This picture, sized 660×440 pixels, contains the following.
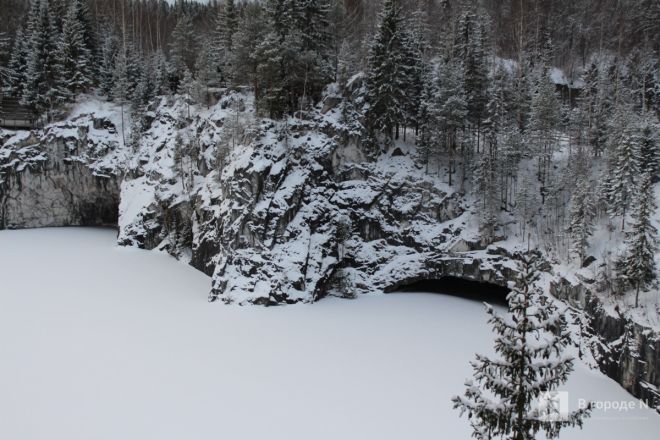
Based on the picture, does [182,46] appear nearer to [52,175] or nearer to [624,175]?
[52,175]

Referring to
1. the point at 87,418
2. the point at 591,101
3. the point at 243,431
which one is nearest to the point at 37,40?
the point at 87,418

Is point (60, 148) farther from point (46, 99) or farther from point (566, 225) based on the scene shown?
point (566, 225)

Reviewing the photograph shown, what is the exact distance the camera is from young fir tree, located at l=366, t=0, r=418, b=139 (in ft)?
123

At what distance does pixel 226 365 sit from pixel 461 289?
23062 mm

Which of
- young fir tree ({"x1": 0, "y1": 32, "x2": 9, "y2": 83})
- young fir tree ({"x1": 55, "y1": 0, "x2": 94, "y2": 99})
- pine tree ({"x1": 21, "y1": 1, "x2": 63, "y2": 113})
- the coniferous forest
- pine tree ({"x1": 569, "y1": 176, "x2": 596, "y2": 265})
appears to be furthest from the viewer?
young fir tree ({"x1": 0, "y1": 32, "x2": 9, "y2": 83})

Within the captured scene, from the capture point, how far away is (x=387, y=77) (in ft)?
123

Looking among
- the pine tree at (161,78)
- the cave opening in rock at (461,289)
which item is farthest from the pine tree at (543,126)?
the pine tree at (161,78)

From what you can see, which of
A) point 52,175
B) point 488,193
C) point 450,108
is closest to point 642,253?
point 488,193

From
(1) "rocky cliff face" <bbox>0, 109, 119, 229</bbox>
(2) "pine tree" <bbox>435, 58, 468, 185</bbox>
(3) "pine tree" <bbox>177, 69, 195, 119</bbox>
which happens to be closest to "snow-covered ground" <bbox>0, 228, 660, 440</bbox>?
(2) "pine tree" <bbox>435, 58, 468, 185</bbox>

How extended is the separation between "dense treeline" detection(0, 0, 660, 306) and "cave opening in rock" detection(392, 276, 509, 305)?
207 inches

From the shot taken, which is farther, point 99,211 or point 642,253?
point 99,211

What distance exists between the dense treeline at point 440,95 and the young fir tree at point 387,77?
11cm

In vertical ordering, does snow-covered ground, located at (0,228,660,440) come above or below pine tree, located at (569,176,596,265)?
below

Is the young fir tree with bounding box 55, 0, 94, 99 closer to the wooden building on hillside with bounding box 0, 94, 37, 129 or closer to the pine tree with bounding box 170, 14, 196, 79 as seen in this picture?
the wooden building on hillside with bounding box 0, 94, 37, 129
